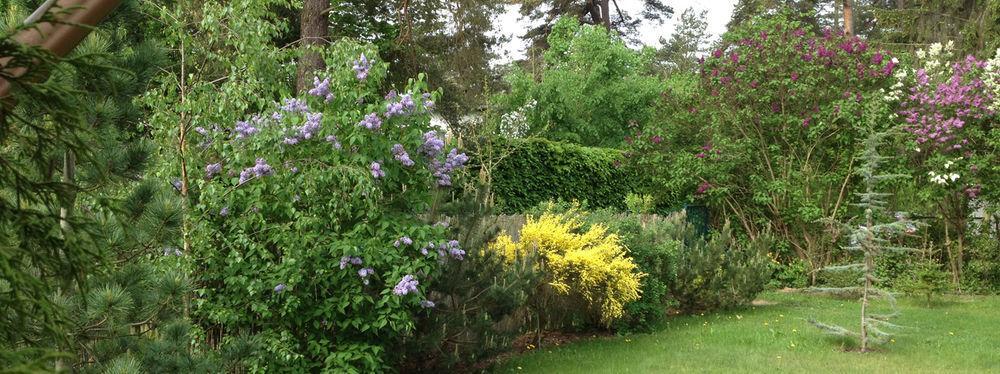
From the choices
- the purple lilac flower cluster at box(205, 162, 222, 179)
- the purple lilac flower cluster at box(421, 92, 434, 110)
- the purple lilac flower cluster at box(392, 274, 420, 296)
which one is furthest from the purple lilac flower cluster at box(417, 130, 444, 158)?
the purple lilac flower cluster at box(205, 162, 222, 179)

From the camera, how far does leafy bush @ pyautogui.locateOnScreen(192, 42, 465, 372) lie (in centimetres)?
521

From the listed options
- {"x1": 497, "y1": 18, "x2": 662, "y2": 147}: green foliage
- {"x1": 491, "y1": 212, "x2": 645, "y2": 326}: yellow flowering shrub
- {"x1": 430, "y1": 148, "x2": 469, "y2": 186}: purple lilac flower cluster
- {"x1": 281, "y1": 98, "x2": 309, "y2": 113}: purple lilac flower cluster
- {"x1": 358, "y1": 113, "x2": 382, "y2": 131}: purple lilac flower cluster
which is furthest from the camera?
{"x1": 497, "y1": 18, "x2": 662, "y2": 147}: green foliage

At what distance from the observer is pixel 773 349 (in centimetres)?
814

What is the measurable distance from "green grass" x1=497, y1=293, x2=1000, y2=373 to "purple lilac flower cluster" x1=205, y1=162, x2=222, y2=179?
296 cm

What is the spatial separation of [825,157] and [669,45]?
31.6 m

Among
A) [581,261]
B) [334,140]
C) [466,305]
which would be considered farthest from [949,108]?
[334,140]

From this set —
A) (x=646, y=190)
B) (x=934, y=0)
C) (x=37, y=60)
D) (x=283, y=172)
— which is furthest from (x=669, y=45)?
(x=37, y=60)

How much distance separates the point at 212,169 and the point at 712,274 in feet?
22.5

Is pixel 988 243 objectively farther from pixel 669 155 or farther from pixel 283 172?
pixel 283 172

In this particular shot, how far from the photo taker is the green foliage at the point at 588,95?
20609mm

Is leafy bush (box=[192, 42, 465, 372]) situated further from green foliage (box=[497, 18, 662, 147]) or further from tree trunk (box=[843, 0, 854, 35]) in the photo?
tree trunk (box=[843, 0, 854, 35])

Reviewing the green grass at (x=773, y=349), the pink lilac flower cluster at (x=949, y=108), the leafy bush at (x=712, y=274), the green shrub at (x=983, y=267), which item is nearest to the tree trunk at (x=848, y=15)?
the pink lilac flower cluster at (x=949, y=108)

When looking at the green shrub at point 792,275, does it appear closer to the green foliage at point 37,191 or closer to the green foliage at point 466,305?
the green foliage at point 466,305

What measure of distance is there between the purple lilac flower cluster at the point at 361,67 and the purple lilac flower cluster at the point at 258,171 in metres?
0.84
